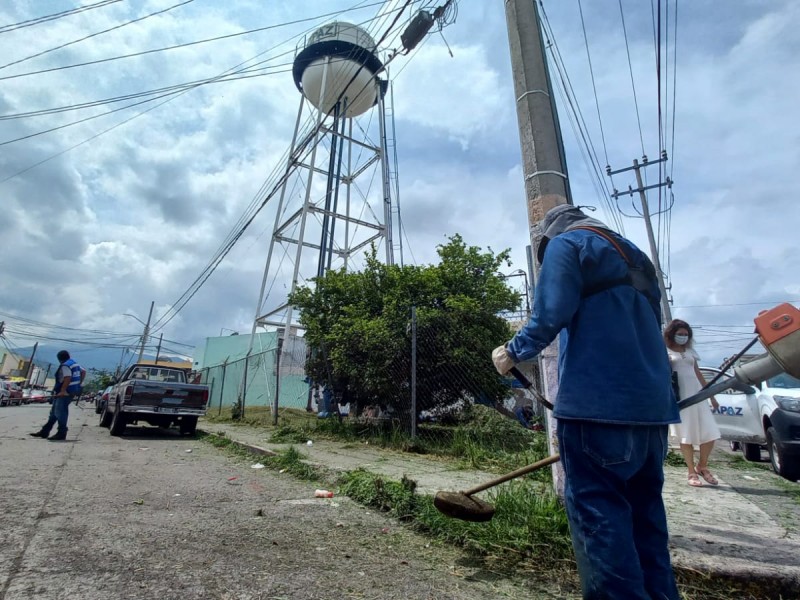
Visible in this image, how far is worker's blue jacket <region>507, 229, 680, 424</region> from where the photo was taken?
1.57m

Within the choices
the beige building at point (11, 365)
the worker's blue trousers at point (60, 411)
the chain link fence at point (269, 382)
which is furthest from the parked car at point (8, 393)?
the beige building at point (11, 365)

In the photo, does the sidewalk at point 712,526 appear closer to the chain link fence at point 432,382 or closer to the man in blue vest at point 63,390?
the chain link fence at point 432,382

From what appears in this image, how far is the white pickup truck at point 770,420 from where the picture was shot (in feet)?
16.3

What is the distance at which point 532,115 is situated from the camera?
341 centimetres

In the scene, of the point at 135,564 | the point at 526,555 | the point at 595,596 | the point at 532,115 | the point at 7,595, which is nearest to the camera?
the point at 595,596

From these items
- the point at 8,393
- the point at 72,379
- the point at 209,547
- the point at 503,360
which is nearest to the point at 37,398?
the point at 8,393

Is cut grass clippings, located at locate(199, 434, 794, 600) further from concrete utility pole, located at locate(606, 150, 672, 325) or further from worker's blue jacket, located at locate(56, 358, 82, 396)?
concrete utility pole, located at locate(606, 150, 672, 325)

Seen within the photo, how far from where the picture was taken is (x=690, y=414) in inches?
168

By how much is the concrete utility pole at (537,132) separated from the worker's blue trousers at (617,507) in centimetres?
109

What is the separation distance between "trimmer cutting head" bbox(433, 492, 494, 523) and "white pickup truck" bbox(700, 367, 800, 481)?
2967 mm

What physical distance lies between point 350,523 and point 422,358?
4.46 meters


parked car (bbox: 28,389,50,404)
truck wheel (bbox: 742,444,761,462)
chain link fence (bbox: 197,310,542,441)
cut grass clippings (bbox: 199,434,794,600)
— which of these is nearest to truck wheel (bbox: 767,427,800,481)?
truck wheel (bbox: 742,444,761,462)

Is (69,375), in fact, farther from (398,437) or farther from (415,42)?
(415,42)

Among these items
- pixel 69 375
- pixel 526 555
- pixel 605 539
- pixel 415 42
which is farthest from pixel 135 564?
pixel 415 42
